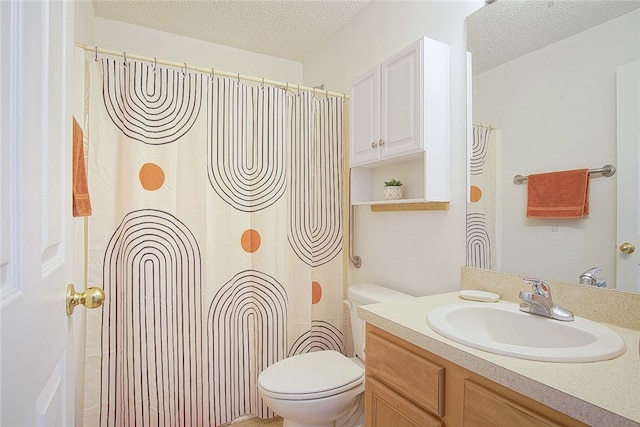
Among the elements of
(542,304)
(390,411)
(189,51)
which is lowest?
(390,411)

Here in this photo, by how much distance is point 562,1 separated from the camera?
1.18 metres

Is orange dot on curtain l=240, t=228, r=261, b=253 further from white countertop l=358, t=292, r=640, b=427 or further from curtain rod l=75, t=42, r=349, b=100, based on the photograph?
white countertop l=358, t=292, r=640, b=427

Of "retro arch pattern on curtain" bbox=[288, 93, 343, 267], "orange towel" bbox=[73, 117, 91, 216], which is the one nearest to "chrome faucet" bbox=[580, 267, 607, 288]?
"retro arch pattern on curtain" bbox=[288, 93, 343, 267]

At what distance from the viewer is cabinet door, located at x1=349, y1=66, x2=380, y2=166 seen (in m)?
1.71

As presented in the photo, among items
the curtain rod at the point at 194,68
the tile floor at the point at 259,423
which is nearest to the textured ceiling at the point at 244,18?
the curtain rod at the point at 194,68

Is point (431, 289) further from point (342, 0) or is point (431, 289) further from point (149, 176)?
point (342, 0)

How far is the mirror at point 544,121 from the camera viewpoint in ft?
3.46

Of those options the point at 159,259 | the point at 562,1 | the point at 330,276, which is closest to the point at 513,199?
the point at 562,1

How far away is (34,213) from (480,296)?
1.33 meters

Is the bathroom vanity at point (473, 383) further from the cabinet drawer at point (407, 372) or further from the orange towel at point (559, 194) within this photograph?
the orange towel at point (559, 194)

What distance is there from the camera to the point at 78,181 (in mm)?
1225

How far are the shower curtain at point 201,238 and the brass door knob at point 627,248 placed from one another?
1.36 metres

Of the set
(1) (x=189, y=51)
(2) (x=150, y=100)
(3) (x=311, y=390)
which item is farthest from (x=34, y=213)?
(1) (x=189, y=51)

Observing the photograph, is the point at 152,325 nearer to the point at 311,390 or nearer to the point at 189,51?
the point at 311,390
